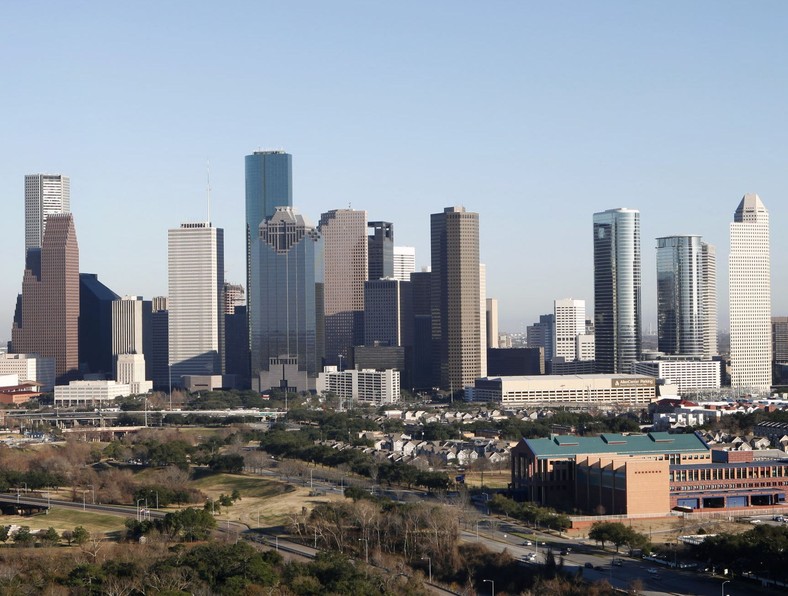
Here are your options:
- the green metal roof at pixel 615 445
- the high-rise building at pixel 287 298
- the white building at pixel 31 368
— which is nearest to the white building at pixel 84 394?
the white building at pixel 31 368

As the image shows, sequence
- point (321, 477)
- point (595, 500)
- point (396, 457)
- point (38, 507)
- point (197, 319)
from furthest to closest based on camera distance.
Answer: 1. point (197, 319)
2. point (396, 457)
3. point (321, 477)
4. point (38, 507)
5. point (595, 500)

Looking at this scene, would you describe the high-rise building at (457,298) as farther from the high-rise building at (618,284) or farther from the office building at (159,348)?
the office building at (159,348)

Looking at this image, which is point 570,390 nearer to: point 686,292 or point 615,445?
point 686,292

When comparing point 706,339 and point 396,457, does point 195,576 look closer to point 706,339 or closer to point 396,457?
point 396,457

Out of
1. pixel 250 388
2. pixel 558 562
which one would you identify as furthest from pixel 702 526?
pixel 250 388

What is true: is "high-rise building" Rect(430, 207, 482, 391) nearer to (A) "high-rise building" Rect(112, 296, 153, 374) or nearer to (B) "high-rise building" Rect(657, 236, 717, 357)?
(B) "high-rise building" Rect(657, 236, 717, 357)

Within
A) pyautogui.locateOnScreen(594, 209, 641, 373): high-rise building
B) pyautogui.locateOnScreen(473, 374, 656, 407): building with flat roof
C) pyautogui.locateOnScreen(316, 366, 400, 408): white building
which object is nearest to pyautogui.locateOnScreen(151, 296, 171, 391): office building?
pyautogui.locateOnScreen(316, 366, 400, 408): white building
